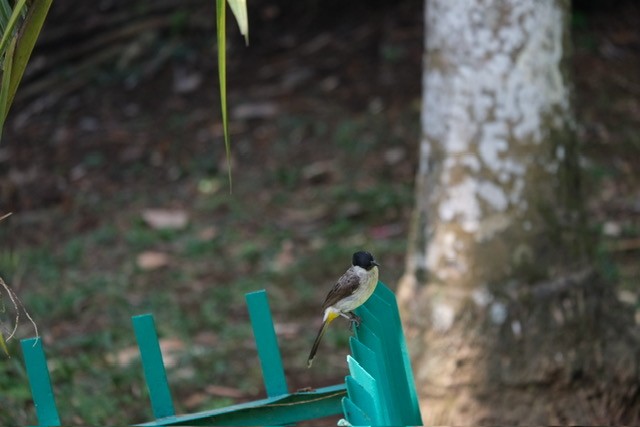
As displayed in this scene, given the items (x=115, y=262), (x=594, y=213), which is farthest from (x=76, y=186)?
(x=594, y=213)

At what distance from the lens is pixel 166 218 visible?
6512 millimetres

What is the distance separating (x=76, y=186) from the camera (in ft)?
23.5

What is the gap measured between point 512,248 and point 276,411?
5.17 feet

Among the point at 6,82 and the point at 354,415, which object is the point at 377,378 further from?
the point at 6,82

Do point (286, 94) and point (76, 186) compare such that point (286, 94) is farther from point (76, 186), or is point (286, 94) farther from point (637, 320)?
point (637, 320)

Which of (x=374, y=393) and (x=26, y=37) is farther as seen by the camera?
(x=26, y=37)

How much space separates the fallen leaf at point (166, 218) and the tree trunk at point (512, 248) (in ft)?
8.97

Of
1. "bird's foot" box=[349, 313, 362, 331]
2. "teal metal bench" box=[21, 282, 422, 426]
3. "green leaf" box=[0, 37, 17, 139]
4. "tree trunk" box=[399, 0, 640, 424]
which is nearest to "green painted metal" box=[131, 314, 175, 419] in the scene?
"teal metal bench" box=[21, 282, 422, 426]

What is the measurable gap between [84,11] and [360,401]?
754 cm

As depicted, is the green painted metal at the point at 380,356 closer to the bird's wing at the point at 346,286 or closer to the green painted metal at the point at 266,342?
the bird's wing at the point at 346,286

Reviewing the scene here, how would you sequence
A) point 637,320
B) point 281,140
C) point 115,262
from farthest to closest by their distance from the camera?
point 281,140
point 115,262
point 637,320

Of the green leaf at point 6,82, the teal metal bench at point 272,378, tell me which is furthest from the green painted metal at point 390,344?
the green leaf at point 6,82

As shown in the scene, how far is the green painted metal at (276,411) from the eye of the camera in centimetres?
260

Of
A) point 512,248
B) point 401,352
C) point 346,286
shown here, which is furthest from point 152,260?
point 401,352
